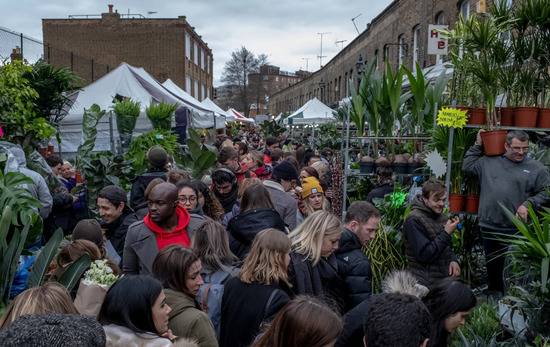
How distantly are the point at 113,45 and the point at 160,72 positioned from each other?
161 inches

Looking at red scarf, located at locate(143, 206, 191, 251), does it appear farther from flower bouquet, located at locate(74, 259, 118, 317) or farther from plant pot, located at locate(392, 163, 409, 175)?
plant pot, located at locate(392, 163, 409, 175)

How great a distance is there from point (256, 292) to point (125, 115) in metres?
8.72

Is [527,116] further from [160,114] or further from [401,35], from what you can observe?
[401,35]

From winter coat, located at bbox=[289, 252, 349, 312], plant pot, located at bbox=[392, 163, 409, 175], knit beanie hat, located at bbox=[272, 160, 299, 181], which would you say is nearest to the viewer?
winter coat, located at bbox=[289, 252, 349, 312]

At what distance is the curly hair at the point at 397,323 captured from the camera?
2457 mm

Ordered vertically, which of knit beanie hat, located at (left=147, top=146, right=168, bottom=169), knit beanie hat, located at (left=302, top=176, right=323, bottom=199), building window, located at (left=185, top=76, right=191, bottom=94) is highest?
building window, located at (left=185, top=76, right=191, bottom=94)

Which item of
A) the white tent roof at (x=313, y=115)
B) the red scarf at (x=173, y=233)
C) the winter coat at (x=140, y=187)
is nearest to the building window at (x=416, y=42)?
the white tent roof at (x=313, y=115)

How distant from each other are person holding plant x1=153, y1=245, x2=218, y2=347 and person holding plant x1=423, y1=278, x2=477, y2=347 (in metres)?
1.33

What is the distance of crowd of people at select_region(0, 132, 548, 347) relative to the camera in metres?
2.48

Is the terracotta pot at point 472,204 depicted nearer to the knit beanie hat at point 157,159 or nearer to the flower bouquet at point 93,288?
the knit beanie hat at point 157,159

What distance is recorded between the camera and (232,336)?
138 inches

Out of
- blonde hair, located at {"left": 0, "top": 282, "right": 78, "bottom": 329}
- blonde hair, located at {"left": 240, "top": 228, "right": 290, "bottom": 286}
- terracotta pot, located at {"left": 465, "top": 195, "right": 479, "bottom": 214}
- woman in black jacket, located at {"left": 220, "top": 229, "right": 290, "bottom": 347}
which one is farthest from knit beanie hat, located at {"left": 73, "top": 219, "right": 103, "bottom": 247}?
terracotta pot, located at {"left": 465, "top": 195, "right": 479, "bottom": 214}

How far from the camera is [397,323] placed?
2.48 meters

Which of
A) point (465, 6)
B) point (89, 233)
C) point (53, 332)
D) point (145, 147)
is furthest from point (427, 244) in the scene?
point (465, 6)
